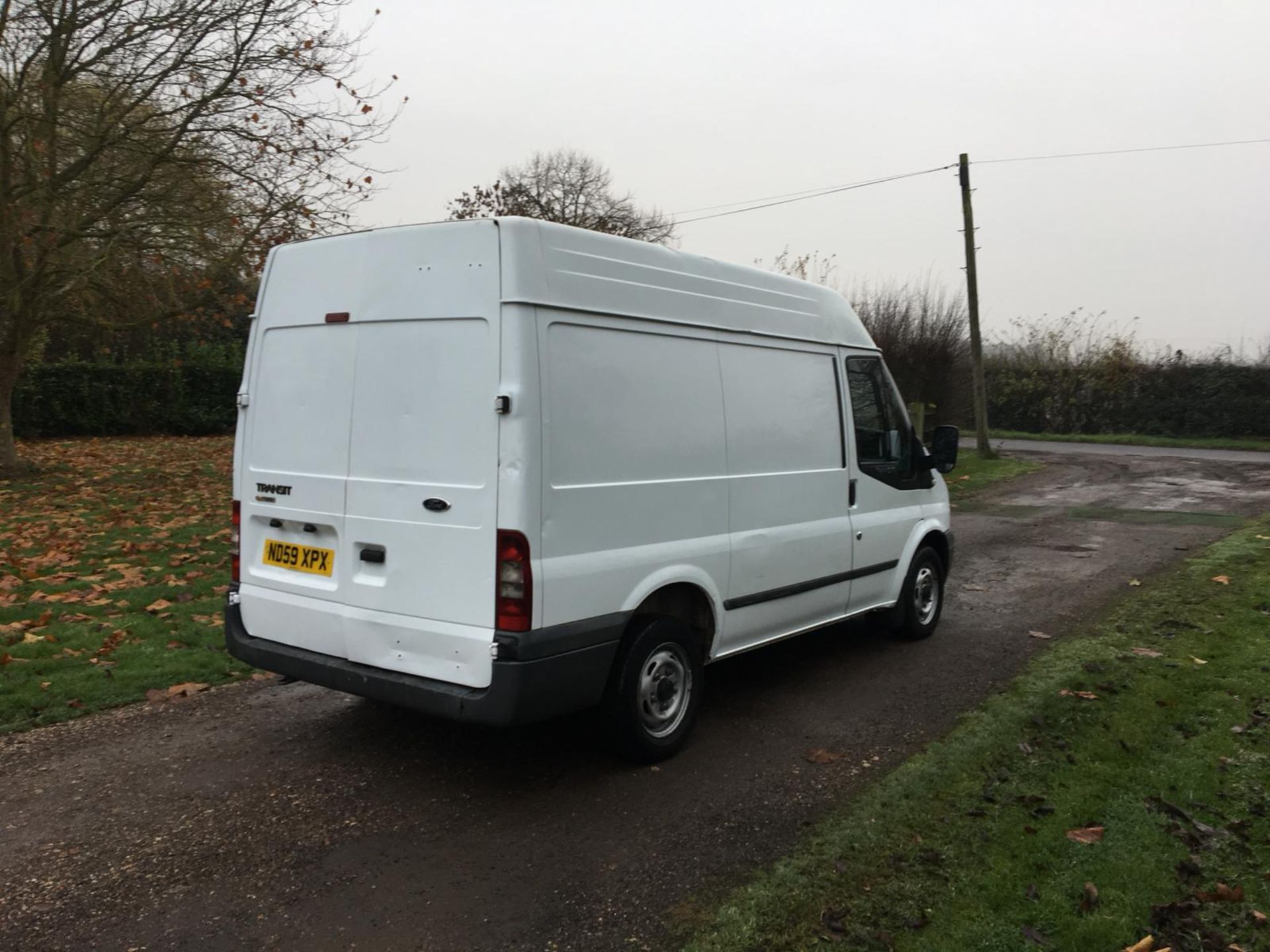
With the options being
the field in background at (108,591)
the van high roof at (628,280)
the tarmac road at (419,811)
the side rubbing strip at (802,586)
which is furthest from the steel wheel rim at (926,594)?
the field in background at (108,591)

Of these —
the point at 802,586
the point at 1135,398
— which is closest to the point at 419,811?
the point at 802,586

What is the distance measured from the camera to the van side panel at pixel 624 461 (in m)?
3.99

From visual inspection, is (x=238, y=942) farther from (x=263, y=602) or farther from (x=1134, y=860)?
(x=1134, y=860)

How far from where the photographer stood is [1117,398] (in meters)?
29.3

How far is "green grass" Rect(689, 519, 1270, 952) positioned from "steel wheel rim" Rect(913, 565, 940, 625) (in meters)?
1.14

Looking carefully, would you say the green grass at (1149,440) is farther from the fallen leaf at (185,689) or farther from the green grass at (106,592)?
the fallen leaf at (185,689)

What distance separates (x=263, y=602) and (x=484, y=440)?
5.25 ft

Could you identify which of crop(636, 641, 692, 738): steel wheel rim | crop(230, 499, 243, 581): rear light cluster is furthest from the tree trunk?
crop(636, 641, 692, 738): steel wheel rim

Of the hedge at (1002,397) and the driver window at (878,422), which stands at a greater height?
the hedge at (1002,397)

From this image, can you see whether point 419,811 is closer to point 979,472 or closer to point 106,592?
point 106,592

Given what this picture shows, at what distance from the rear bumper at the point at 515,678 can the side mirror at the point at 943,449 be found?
3348 mm

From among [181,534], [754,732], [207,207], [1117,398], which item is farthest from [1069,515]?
[1117,398]

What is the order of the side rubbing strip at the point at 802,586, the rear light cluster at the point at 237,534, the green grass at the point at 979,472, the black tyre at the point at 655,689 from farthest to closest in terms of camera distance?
the green grass at the point at 979,472 → the side rubbing strip at the point at 802,586 → the rear light cluster at the point at 237,534 → the black tyre at the point at 655,689

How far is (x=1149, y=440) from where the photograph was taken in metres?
27.0
